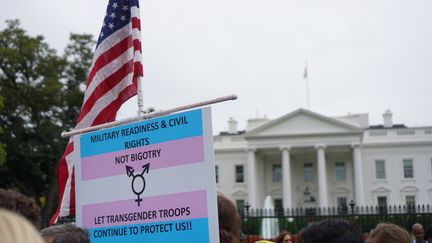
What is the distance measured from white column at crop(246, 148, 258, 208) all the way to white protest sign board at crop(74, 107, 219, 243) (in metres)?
57.0

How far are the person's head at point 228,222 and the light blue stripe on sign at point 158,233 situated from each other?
0.08 m

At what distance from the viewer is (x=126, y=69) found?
485 centimetres

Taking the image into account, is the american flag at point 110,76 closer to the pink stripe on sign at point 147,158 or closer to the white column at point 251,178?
the pink stripe on sign at point 147,158

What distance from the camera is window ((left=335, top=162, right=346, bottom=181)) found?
6406 cm

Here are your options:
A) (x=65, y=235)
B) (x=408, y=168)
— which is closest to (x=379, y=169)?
(x=408, y=168)

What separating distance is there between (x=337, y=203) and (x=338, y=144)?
6735 millimetres

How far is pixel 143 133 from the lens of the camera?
3904 mm

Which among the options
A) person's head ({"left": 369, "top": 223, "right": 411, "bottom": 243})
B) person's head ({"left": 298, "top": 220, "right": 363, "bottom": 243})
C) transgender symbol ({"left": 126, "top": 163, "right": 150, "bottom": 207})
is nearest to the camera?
person's head ({"left": 298, "top": 220, "right": 363, "bottom": 243})

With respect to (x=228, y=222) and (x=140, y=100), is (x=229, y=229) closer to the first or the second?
(x=228, y=222)

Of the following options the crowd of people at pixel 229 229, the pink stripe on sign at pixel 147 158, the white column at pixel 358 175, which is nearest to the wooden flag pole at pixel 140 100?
the pink stripe on sign at pixel 147 158

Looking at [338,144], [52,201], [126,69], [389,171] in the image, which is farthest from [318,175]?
[126,69]

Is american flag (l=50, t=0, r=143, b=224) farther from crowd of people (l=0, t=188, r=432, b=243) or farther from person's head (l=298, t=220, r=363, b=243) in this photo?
person's head (l=298, t=220, r=363, b=243)

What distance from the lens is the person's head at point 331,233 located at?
9.95 feet

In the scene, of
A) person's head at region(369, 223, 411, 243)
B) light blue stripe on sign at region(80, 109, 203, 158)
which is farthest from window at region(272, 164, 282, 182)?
person's head at region(369, 223, 411, 243)
